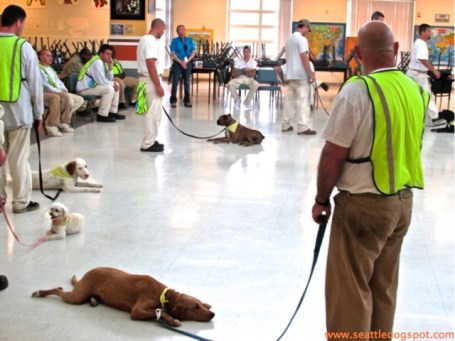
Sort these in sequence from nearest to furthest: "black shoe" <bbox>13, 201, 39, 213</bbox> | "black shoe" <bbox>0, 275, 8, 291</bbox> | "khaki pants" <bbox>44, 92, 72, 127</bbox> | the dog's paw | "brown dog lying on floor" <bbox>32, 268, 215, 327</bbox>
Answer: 1. "brown dog lying on floor" <bbox>32, 268, 215, 327</bbox>
2. the dog's paw
3. "black shoe" <bbox>0, 275, 8, 291</bbox>
4. "black shoe" <bbox>13, 201, 39, 213</bbox>
5. "khaki pants" <bbox>44, 92, 72, 127</bbox>

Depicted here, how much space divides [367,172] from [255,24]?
66.2ft

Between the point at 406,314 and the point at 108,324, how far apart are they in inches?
→ 64.5

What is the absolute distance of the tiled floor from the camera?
150 inches

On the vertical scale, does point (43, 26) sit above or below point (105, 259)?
above

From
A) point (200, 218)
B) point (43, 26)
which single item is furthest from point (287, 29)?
point (200, 218)

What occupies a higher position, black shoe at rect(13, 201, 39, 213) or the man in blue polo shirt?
the man in blue polo shirt

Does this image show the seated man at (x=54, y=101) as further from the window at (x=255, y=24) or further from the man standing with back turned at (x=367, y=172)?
the window at (x=255, y=24)

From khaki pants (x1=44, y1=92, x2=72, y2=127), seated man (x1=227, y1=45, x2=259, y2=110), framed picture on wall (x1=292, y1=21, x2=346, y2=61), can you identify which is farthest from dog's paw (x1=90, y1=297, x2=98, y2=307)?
framed picture on wall (x1=292, y1=21, x2=346, y2=61)

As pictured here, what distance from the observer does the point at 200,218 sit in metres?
5.88

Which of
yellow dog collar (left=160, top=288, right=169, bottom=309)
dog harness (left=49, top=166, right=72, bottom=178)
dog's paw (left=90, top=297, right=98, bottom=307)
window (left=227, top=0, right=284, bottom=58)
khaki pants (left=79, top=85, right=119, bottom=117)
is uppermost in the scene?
window (left=227, top=0, right=284, bottom=58)

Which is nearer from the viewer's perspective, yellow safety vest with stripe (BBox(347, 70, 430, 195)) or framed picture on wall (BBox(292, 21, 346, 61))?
yellow safety vest with stripe (BBox(347, 70, 430, 195))

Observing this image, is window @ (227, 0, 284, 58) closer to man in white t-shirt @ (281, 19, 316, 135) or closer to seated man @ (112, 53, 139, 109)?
seated man @ (112, 53, 139, 109)

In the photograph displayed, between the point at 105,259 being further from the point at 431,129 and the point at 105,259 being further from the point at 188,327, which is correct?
the point at 431,129

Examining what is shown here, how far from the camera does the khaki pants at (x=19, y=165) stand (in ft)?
18.9
